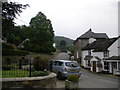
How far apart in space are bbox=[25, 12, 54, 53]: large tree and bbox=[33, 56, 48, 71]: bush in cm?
3461

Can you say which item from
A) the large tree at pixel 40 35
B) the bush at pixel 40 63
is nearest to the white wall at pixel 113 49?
the large tree at pixel 40 35

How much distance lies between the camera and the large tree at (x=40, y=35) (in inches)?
1911

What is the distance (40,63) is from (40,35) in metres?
35.5

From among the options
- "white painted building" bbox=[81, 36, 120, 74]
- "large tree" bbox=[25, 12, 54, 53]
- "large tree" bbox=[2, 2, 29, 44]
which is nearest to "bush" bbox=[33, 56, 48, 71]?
"large tree" bbox=[2, 2, 29, 44]

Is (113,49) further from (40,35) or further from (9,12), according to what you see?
(9,12)

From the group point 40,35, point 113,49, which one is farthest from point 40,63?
point 40,35

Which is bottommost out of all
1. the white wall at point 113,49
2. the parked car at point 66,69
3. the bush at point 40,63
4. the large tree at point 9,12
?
the parked car at point 66,69

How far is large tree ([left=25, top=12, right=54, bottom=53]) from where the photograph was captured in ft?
159

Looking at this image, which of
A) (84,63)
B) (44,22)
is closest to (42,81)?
(84,63)

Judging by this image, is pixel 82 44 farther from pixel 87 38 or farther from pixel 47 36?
pixel 47 36

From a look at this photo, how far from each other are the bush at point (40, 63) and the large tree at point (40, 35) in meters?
34.6

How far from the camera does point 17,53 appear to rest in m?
33.8

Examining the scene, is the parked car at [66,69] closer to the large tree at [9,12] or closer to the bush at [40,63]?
the bush at [40,63]

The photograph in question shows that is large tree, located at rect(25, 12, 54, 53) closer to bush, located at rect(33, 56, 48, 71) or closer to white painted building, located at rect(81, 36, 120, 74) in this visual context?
white painted building, located at rect(81, 36, 120, 74)
